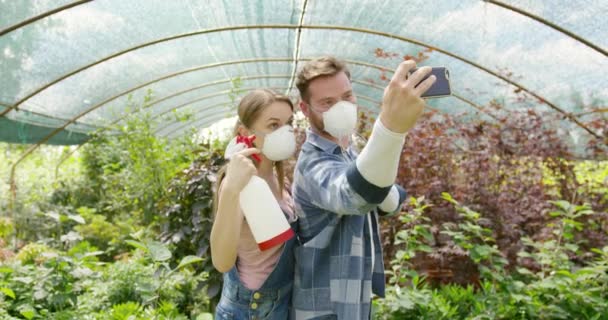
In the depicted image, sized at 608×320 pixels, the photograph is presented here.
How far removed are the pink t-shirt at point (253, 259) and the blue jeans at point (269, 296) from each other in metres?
0.02

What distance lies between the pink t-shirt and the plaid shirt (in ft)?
0.31

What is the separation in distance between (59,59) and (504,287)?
5.71 metres

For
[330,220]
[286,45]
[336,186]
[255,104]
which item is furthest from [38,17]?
[336,186]

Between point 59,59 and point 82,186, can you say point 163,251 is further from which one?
point 82,186

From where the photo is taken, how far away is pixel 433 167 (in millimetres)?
4477

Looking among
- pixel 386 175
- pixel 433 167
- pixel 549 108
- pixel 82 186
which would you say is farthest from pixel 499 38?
pixel 82 186

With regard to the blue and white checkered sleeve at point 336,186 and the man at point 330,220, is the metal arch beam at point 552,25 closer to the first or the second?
the man at point 330,220

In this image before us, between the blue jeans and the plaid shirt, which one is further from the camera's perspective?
the blue jeans

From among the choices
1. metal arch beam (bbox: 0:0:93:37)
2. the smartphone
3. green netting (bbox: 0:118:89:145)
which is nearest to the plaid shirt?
the smartphone

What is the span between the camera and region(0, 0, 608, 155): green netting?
5371 millimetres

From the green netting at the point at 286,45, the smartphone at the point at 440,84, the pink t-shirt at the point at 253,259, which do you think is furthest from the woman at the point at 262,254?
the green netting at the point at 286,45

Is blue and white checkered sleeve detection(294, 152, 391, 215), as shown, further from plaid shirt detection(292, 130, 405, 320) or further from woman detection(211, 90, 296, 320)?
woman detection(211, 90, 296, 320)

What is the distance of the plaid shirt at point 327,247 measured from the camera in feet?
4.72

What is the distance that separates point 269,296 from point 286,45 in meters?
6.24
